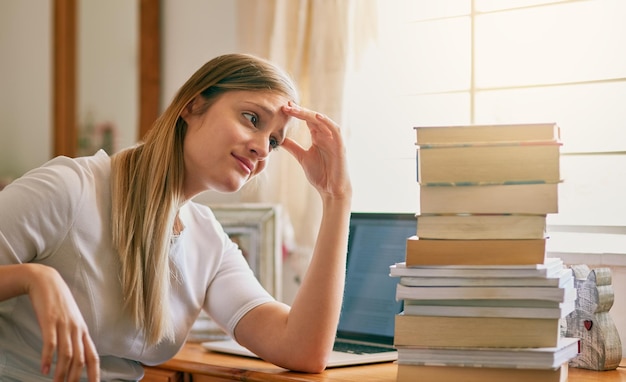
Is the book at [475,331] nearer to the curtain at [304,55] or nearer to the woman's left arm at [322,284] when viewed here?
the woman's left arm at [322,284]

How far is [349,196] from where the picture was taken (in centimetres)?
175

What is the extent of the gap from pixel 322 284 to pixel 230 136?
35cm

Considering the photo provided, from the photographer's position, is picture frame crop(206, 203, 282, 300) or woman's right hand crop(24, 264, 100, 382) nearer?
woman's right hand crop(24, 264, 100, 382)

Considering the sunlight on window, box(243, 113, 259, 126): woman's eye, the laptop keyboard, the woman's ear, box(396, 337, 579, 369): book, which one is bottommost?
the laptop keyboard

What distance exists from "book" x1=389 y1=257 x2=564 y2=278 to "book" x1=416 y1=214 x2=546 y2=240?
50 mm

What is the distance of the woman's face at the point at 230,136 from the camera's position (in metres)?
1.64

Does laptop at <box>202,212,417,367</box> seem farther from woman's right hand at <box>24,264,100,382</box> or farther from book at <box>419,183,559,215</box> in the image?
woman's right hand at <box>24,264,100,382</box>

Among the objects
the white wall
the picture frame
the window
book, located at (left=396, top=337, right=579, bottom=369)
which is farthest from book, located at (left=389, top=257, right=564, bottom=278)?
the white wall

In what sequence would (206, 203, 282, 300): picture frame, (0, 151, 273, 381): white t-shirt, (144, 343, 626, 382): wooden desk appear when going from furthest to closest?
(206, 203, 282, 300): picture frame → (144, 343, 626, 382): wooden desk → (0, 151, 273, 381): white t-shirt

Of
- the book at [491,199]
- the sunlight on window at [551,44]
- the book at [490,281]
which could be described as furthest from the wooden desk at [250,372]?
the sunlight on window at [551,44]

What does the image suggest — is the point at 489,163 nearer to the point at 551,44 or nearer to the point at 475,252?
the point at 475,252

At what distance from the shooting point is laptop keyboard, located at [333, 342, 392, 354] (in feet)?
6.24

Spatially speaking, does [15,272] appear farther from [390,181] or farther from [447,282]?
[390,181]

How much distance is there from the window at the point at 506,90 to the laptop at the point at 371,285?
0.17 m
